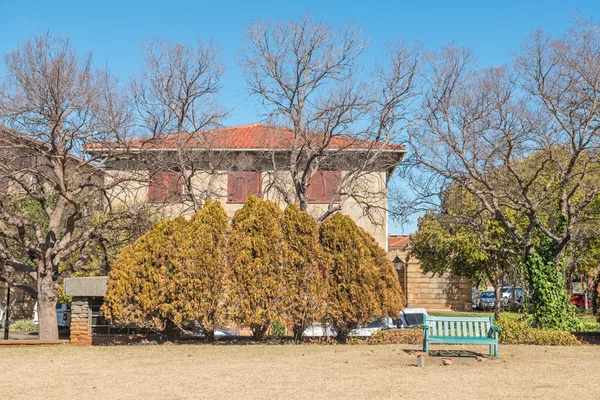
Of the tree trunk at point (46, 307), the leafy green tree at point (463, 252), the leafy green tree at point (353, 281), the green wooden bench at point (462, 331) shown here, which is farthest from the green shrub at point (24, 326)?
the green wooden bench at point (462, 331)

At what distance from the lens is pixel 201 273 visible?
48.8 feet

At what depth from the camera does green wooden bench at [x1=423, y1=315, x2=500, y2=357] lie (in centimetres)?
1196

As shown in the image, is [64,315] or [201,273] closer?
[201,273]

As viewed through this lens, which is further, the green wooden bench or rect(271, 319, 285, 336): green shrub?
rect(271, 319, 285, 336): green shrub

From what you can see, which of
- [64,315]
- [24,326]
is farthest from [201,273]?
[24,326]

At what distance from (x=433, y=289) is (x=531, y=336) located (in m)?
29.5

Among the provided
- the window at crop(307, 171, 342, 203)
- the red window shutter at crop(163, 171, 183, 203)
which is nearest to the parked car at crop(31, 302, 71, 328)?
the red window shutter at crop(163, 171, 183, 203)

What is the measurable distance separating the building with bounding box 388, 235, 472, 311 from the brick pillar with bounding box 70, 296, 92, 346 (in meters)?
30.3

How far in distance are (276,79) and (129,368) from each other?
10170mm

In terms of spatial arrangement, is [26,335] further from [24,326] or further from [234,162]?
[234,162]

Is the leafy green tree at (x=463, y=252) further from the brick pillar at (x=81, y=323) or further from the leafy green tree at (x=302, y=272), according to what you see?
the brick pillar at (x=81, y=323)

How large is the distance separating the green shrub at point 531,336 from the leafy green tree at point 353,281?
2.38m

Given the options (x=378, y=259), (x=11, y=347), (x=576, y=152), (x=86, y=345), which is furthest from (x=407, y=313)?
(x=11, y=347)

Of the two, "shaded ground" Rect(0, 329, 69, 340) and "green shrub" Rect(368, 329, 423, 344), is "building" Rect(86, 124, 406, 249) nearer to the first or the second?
"green shrub" Rect(368, 329, 423, 344)
